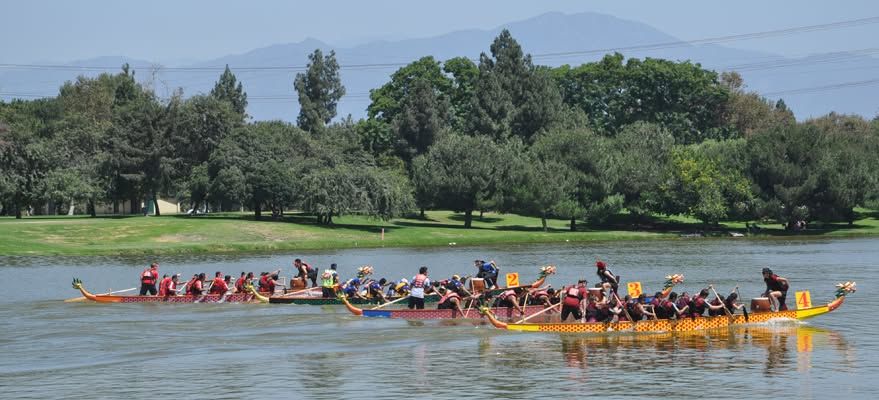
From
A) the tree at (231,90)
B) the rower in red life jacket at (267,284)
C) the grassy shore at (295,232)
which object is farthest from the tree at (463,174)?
the tree at (231,90)

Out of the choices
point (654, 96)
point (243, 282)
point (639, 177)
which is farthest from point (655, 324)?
point (654, 96)

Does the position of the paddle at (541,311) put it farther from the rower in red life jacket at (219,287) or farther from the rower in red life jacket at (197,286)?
the rower in red life jacket at (197,286)

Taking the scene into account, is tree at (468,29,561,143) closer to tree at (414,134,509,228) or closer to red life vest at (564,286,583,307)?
tree at (414,134,509,228)

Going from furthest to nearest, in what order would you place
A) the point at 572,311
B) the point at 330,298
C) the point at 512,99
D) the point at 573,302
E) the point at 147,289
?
the point at 512,99 → the point at 147,289 → the point at 330,298 → the point at 572,311 → the point at 573,302

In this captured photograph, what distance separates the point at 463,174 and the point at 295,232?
73.2ft

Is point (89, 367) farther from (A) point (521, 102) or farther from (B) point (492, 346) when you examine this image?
(A) point (521, 102)

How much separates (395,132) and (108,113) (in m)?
43.2

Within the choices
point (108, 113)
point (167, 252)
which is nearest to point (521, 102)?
point (108, 113)

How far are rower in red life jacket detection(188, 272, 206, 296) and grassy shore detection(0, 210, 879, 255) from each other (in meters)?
33.9

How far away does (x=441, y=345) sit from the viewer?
42.1 metres

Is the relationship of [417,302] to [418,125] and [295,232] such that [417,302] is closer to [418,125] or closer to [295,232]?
[295,232]

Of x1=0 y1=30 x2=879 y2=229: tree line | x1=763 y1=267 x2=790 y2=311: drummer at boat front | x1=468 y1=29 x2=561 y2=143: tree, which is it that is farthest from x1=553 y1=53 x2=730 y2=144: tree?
x1=763 y1=267 x2=790 y2=311: drummer at boat front

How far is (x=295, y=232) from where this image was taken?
106 meters

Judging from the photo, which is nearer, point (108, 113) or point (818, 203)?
point (818, 203)
